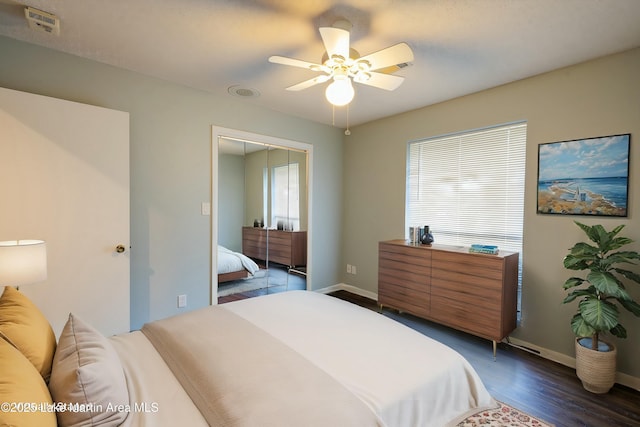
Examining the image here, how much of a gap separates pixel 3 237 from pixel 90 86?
53.0 inches

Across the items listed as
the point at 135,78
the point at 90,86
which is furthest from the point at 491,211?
the point at 90,86

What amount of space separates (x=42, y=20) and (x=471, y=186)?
3843mm

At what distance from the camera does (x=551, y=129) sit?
2.66 m

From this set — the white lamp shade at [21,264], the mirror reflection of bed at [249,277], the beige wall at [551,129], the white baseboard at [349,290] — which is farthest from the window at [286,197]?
the white lamp shade at [21,264]

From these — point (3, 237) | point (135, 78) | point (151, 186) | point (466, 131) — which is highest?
point (135, 78)

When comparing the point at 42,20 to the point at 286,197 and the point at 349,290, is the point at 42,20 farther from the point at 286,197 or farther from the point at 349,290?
the point at 349,290

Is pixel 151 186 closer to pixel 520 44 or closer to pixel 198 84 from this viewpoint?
pixel 198 84

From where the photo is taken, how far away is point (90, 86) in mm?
2549

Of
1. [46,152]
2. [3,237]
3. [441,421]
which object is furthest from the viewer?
[46,152]

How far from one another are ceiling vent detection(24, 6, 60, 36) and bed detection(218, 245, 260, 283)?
7.36 ft

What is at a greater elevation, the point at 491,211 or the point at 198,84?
the point at 198,84

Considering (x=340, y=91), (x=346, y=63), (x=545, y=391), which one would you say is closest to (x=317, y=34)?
(x=346, y=63)

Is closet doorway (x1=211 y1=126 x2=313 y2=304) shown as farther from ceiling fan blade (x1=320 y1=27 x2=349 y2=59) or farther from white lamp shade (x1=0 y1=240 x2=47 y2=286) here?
ceiling fan blade (x1=320 y1=27 x2=349 y2=59)

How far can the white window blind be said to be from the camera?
2.99 metres
